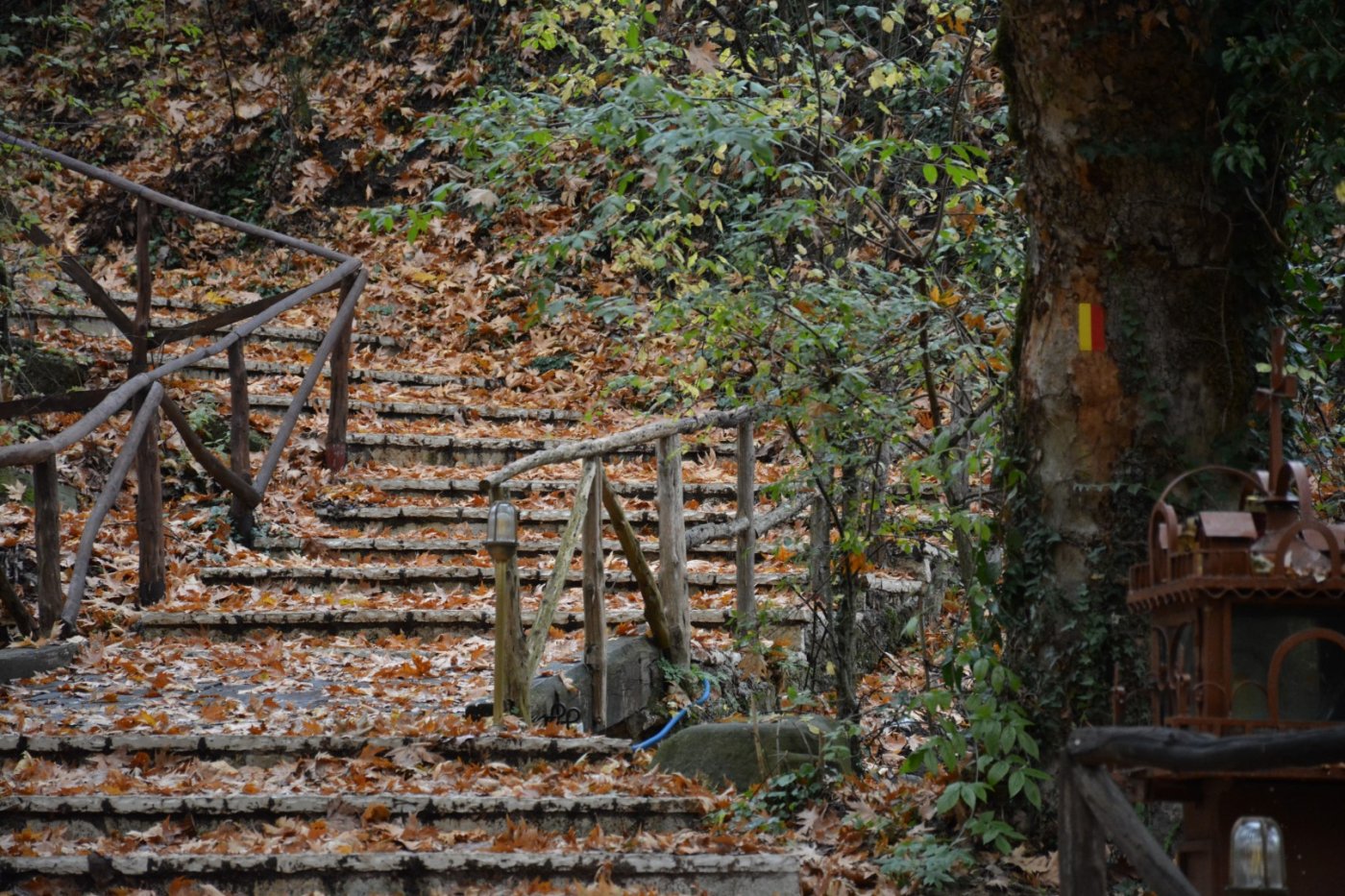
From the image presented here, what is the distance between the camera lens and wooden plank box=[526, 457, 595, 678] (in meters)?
5.52

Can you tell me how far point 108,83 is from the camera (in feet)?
48.3

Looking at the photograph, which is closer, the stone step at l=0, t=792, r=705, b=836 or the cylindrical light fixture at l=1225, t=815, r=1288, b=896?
the cylindrical light fixture at l=1225, t=815, r=1288, b=896

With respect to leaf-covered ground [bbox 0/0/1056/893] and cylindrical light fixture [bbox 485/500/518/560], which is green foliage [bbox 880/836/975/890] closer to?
leaf-covered ground [bbox 0/0/1056/893]

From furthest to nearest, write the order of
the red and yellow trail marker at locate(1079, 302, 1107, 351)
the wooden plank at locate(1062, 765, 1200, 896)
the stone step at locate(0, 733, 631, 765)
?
the stone step at locate(0, 733, 631, 765)
the red and yellow trail marker at locate(1079, 302, 1107, 351)
the wooden plank at locate(1062, 765, 1200, 896)

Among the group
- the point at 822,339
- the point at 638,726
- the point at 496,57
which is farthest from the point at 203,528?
the point at 496,57

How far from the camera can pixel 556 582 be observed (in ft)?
18.7

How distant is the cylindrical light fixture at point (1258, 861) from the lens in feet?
7.73

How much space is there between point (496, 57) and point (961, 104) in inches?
335

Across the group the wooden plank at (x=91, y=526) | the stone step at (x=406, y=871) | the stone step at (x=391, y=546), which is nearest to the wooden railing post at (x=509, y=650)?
the stone step at (x=406, y=871)

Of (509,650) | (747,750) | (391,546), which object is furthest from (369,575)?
(747,750)

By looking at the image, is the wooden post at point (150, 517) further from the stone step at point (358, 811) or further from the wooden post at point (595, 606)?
the stone step at point (358, 811)

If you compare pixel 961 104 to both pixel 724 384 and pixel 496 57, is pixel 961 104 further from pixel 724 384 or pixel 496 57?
pixel 496 57

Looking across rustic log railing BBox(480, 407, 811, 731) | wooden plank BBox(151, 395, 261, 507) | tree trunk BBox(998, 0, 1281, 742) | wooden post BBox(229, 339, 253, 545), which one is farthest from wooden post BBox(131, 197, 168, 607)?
tree trunk BBox(998, 0, 1281, 742)

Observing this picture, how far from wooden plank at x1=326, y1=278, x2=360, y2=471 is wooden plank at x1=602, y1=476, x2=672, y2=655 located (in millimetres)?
2705
